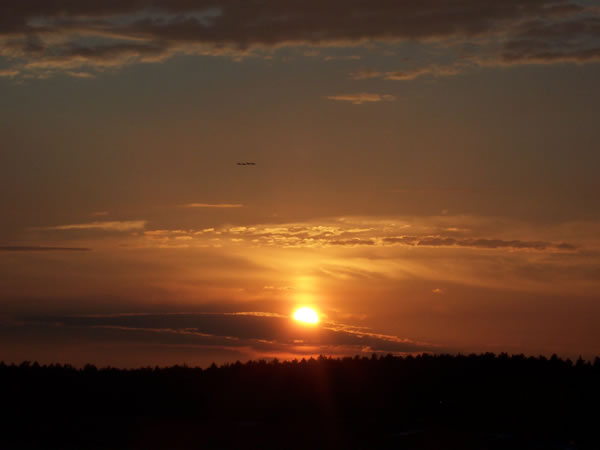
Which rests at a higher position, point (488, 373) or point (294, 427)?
point (488, 373)

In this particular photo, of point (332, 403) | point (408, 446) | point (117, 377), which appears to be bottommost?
point (408, 446)

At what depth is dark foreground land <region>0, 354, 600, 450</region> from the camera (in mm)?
23766

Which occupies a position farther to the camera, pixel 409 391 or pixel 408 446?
pixel 409 391

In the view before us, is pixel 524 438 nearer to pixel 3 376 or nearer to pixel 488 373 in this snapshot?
pixel 488 373

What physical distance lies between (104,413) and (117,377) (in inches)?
127

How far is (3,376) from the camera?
Result: 30984 millimetres

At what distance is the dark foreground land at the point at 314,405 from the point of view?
23766 millimetres

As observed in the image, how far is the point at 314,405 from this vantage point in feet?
90.6

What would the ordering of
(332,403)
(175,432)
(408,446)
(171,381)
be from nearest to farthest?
(408,446) → (175,432) → (332,403) → (171,381)

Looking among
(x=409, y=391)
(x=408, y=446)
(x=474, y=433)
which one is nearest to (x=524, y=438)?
(x=474, y=433)

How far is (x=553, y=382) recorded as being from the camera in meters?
26.9

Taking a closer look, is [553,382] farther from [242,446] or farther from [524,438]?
[242,446]

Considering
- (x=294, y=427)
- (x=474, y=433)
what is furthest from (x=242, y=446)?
(x=474, y=433)

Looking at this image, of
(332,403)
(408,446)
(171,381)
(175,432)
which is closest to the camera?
(408,446)
